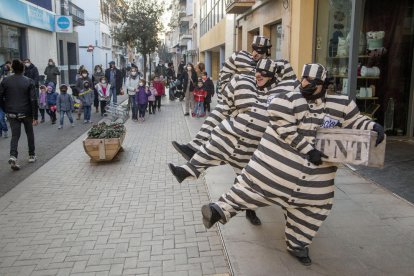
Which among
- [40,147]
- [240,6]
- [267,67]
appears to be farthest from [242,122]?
[240,6]

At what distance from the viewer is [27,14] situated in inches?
724

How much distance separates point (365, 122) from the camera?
11.7 ft

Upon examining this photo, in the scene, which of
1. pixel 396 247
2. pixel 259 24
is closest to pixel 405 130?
pixel 396 247

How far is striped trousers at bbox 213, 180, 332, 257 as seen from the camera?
3.56 metres

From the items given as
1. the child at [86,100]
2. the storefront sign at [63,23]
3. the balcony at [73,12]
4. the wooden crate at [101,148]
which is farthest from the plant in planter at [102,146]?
the balcony at [73,12]

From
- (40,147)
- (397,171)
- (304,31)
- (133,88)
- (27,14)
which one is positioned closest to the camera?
(397,171)

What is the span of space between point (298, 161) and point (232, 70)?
2.26m

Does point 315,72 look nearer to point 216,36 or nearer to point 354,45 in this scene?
point 354,45

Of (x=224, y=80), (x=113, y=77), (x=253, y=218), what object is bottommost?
(x=253, y=218)

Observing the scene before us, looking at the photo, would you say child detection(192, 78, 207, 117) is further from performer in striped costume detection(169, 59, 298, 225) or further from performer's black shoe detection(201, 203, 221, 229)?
performer's black shoe detection(201, 203, 221, 229)

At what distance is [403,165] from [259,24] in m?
8.14

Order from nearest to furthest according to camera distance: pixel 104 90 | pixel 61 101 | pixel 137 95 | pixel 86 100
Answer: pixel 61 101 → pixel 86 100 → pixel 137 95 → pixel 104 90

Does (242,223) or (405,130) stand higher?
(405,130)

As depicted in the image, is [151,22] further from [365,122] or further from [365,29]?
[365,122]
